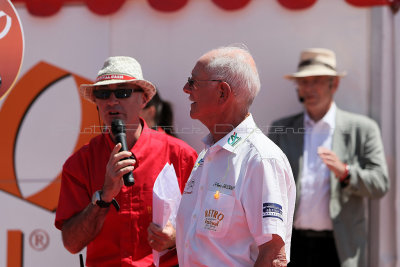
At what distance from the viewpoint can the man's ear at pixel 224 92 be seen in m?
2.06

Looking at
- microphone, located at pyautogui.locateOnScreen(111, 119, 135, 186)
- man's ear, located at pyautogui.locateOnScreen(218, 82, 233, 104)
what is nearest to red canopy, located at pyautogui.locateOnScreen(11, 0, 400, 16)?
microphone, located at pyautogui.locateOnScreen(111, 119, 135, 186)

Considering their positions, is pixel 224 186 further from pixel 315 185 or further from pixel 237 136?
pixel 315 185

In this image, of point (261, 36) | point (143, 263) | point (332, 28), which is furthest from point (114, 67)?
point (332, 28)

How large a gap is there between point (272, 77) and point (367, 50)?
2.06 feet

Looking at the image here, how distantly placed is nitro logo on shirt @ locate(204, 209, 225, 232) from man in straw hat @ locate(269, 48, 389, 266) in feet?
5.43

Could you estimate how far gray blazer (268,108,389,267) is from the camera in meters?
3.46

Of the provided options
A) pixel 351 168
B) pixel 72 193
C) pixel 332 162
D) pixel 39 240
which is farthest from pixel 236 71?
pixel 39 240

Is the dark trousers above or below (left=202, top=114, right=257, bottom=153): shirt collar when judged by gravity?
below

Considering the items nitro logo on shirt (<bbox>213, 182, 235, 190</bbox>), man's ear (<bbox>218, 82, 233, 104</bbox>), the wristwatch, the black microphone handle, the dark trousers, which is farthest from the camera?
the dark trousers

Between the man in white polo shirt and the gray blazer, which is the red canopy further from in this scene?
the man in white polo shirt

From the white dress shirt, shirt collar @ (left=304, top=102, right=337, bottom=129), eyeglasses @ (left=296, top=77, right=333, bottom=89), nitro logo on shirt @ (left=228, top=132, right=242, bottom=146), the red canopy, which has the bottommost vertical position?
the white dress shirt

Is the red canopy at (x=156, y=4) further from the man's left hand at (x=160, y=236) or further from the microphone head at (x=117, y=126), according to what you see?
the man's left hand at (x=160, y=236)

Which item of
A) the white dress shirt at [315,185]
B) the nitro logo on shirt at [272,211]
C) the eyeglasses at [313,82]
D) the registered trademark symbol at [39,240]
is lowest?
the registered trademark symbol at [39,240]

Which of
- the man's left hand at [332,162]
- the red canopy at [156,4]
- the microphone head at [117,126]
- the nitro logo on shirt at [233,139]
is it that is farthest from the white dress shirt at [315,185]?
the nitro logo on shirt at [233,139]
